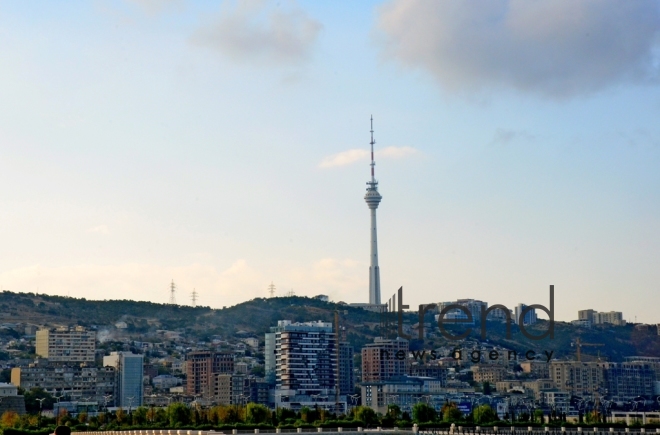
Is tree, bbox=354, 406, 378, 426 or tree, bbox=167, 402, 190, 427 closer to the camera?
tree, bbox=354, 406, 378, 426

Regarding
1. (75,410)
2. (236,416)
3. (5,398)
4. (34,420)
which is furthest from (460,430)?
(75,410)

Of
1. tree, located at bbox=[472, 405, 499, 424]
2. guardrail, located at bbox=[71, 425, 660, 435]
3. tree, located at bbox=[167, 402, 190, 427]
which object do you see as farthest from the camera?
tree, located at bbox=[472, 405, 499, 424]

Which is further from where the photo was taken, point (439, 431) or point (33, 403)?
point (33, 403)

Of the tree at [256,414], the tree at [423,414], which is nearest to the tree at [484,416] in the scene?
the tree at [423,414]

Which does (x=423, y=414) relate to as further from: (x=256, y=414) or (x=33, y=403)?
(x=33, y=403)

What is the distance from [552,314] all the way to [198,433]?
8024 cm

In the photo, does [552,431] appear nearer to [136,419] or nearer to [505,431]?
[505,431]

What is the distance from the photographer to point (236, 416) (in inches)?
A: 5079

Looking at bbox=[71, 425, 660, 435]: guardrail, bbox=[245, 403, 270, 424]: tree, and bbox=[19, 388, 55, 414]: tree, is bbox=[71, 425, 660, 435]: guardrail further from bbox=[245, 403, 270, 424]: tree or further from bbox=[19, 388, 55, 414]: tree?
bbox=[19, 388, 55, 414]: tree

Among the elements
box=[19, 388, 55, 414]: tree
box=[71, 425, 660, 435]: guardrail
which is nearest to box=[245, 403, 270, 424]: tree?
box=[71, 425, 660, 435]: guardrail

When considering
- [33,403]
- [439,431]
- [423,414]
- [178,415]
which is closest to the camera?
[439,431]

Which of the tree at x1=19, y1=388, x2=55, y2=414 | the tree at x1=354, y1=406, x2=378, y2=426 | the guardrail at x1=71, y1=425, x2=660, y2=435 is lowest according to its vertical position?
the guardrail at x1=71, y1=425, x2=660, y2=435

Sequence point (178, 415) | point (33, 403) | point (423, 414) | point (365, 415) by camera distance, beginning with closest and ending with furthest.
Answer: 1. point (365, 415)
2. point (178, 415)
3. point (423, 414)
4. point (33, 403)

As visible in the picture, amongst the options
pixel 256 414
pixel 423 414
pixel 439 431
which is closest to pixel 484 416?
pixel 423 414
